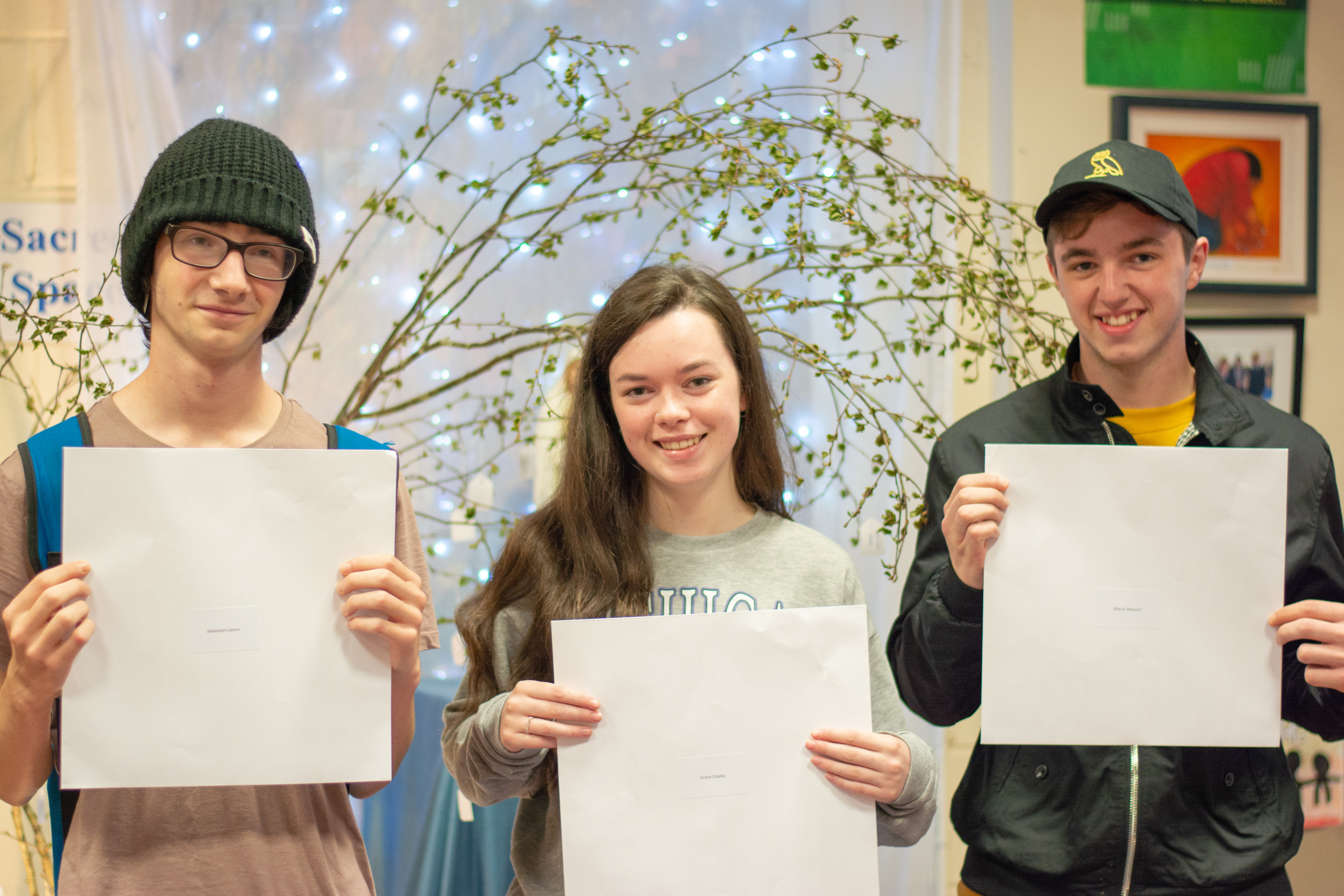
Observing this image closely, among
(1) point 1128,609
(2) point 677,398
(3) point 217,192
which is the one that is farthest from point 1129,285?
(3) point 217,192

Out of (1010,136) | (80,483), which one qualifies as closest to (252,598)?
(80,483)

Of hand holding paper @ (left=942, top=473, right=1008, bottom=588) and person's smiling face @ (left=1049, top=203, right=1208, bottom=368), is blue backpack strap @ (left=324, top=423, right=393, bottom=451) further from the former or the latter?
person's smiling face @ (left=1049, top=203, right=1208, bottom=368)

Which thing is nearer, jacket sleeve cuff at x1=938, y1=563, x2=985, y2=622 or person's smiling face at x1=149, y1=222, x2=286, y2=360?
person's smiling face at x1=149, y1=222, x2=286, y2=360

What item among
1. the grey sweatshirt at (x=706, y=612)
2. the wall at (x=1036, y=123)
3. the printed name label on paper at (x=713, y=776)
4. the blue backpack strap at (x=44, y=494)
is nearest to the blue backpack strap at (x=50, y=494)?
the blue backpack strap at (x=44, y=494)

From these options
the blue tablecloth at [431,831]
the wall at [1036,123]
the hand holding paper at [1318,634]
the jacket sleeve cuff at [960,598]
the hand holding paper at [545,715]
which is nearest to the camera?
the hand holding paper at [545,715]

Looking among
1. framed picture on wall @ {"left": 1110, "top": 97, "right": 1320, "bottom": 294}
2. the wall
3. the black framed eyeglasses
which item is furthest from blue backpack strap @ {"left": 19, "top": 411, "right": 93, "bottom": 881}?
framed picture on wall @ {"left": 1110, "top": 97, "right": 1320, "bottom": 294}

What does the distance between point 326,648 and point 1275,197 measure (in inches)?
125

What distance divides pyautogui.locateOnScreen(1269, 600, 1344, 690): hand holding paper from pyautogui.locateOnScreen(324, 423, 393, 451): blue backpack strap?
4.48 ft

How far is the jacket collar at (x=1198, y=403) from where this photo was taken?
1673 mm

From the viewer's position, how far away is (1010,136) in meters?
3.04

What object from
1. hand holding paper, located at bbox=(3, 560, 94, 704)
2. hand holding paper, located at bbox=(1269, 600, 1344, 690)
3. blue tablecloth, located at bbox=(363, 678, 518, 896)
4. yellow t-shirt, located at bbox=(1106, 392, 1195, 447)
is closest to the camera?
hand holding paper, located at bbox=(3, 560, 94, 704)

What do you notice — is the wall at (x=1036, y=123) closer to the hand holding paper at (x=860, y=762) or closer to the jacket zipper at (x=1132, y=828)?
the jacket zipper at (x=1132, y=828)

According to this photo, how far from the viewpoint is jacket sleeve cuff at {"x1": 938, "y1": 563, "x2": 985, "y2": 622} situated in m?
1.58

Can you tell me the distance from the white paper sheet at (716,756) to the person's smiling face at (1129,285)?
2.36 feet
